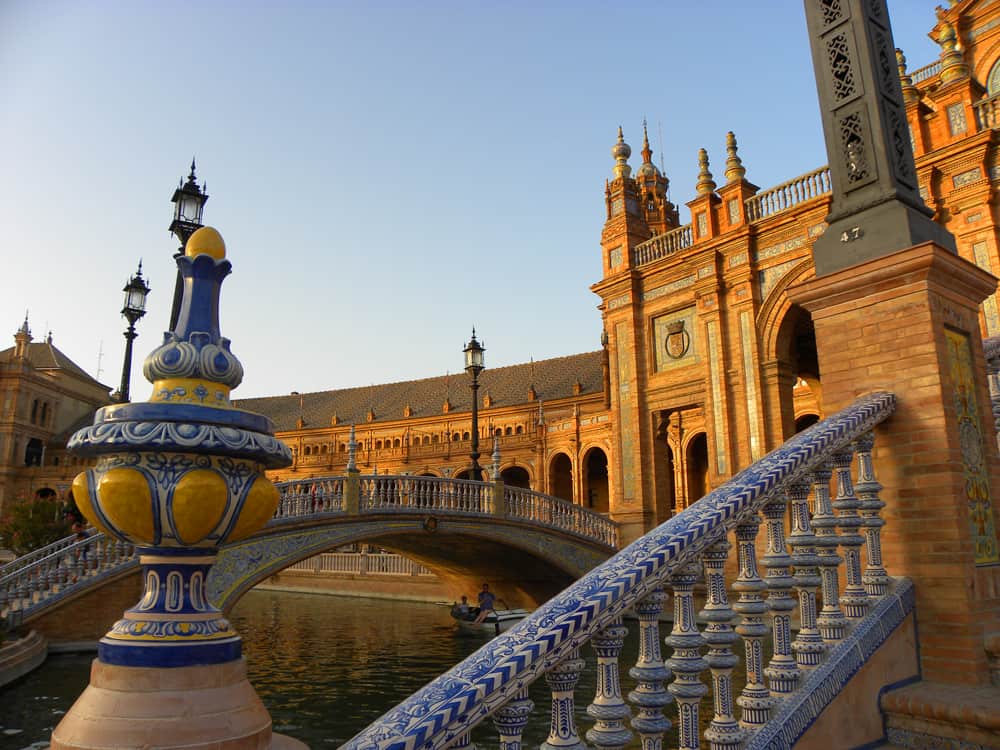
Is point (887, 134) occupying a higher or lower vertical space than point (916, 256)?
higher

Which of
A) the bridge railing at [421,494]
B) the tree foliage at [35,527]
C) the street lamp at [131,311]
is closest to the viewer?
the street lamp at [131,311]

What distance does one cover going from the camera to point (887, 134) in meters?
4.67

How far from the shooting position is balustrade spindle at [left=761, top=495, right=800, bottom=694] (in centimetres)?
302

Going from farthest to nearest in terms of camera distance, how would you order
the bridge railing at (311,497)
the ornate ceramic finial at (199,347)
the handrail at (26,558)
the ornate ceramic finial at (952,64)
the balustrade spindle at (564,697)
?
1. the ornate ceramic finial at (952,64)
2. the bridge railing at (311,497)
3. the handrail at (26,558)
4. the ornate ceramic finial at (199,347)
5. the balustrade spindle at (564,697)

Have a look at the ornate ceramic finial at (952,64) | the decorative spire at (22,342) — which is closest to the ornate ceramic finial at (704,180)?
the ornate ceramic finial at (952,64)

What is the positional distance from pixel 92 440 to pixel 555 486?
1570 inches

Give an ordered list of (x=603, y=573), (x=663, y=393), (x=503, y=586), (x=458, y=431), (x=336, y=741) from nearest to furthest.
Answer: (x=603, y=573) < (x=336, y=741) < (x=663, y=393) < (x=503, y=586) < (x=458, y=431)

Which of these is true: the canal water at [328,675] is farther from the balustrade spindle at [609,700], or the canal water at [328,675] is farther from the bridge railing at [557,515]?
the balustrade spindle at [609,700]

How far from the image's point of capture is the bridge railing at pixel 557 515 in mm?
20922

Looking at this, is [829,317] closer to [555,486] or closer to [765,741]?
[765,741]

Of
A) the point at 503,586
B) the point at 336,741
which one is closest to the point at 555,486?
the point at 503,586

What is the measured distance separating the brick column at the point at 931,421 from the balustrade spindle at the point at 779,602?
1.00 meters

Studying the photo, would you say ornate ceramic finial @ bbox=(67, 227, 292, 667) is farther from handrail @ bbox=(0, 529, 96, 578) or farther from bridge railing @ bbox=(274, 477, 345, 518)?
handrail @ bbox=(0, 529, 96, 578)

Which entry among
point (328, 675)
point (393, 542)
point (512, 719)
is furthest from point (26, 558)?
point (512, 719)
